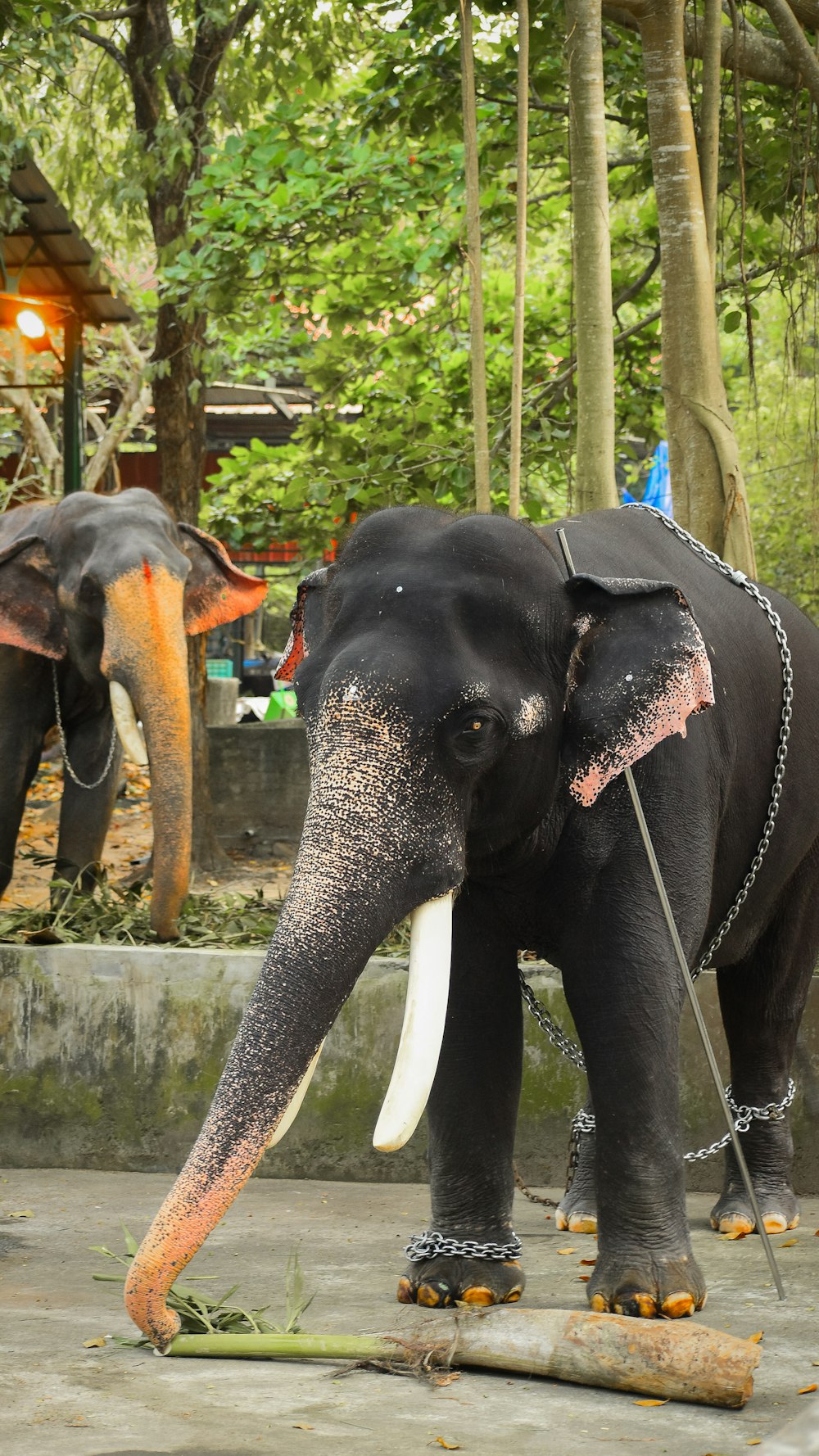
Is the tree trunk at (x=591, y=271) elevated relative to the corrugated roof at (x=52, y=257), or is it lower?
lower

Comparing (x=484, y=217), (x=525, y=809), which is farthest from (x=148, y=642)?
(x=484, y=217)

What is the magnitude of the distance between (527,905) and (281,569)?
952 inches

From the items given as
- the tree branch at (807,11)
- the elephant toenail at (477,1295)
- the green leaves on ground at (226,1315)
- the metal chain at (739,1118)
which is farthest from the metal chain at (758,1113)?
the tree branch at (807,11)

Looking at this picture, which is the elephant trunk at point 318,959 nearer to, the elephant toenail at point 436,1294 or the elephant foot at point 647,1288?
the elephant foot at point 647,1288

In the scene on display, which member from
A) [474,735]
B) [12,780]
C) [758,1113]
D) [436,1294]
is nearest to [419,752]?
[474,735]

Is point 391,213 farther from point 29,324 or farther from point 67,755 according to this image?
point 67,755

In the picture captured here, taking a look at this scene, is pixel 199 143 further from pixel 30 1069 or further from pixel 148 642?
pixel 30 1069

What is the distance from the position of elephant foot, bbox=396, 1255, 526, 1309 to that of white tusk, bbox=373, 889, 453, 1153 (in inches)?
31.8

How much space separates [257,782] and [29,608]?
4.64m

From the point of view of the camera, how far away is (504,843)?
3.30 metres

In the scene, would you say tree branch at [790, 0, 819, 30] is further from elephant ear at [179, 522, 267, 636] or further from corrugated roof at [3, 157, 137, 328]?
corrugated roof at [3, 157, 137, 328]

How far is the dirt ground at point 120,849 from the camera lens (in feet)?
30.9

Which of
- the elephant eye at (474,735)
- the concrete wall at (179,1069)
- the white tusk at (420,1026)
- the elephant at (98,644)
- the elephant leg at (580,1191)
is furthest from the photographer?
the elephant at (98,644)

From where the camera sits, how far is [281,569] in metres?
27.5
